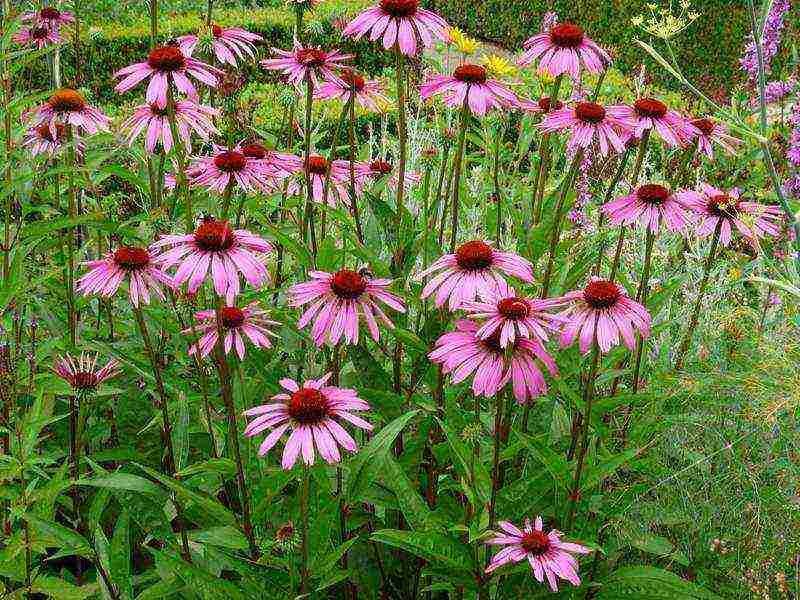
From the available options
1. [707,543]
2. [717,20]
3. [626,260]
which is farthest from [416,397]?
[717,20]

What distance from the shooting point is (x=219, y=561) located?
180 cm

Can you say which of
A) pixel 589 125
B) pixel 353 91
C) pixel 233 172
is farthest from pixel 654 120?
pixel 233 172

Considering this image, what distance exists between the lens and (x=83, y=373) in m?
2.01

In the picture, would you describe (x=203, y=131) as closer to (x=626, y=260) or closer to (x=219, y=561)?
A: (x=219, y=561)

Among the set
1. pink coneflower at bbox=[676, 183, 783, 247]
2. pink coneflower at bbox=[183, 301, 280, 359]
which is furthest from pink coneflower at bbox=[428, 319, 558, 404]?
pink coneflower at bbox=[676, 183, 783, 247]

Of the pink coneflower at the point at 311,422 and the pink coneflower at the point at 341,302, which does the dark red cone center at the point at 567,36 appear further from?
the pink coneflower at the point at 311,422

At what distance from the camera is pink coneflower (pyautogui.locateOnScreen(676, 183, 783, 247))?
1.98 m

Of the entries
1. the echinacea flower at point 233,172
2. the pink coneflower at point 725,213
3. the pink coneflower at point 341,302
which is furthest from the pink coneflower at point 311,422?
the pink coneflower at point 725,213

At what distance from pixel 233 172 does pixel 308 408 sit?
0.63 meters

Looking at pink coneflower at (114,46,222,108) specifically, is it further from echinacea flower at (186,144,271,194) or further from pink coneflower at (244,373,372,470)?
pink coneflower at (244,373,372,470)

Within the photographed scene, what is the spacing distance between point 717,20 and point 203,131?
7.88 meters

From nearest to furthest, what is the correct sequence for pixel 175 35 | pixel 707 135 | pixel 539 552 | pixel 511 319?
pixel 511 319 < pixel 539 552 < pixel 707 135 < pixel 175 35

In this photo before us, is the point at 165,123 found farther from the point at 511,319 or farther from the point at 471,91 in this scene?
the point at 511,319

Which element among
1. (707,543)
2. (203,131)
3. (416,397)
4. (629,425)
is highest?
(203,131)
